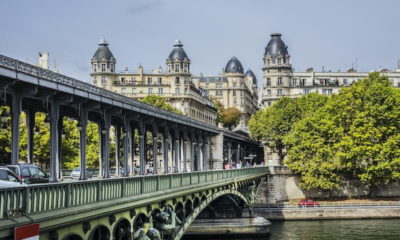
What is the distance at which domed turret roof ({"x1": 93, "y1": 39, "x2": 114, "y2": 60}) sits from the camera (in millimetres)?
173750

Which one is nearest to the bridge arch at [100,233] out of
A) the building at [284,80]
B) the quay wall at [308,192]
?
the quay wall at [308,192]

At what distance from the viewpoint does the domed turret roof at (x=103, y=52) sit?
570ft

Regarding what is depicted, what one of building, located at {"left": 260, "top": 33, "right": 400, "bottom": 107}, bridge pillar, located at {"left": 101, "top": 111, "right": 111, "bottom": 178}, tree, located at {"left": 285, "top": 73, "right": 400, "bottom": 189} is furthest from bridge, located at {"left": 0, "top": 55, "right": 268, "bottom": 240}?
building, located at {"left": 260, "top": 33, "right": 400, "bottom": 107}

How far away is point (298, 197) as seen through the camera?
338 feet

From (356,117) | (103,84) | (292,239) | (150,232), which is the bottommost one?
(292,239)

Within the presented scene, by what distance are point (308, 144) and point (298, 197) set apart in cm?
838

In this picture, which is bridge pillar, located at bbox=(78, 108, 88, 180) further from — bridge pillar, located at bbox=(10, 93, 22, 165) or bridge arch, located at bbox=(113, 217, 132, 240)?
bridge arch, located at bbox=(113, 217, 132, 240)

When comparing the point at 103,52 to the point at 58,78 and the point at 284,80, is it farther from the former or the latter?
the point at 58,78

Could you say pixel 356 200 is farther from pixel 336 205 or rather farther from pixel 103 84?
pixel 103 84

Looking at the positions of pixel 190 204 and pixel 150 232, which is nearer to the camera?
pixel 150 232

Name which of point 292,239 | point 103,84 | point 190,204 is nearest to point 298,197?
point 292,239

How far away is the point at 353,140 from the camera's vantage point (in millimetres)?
96000

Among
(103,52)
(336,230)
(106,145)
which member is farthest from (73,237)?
(103,52)

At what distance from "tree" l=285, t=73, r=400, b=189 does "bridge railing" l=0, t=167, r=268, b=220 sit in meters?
61.4
